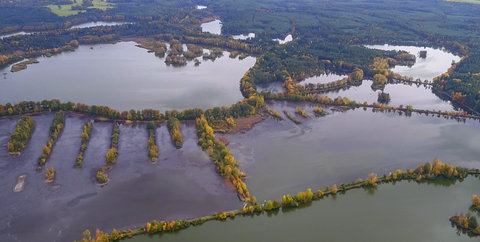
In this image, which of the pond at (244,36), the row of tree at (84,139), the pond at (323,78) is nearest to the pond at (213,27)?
the pond at (244,36)

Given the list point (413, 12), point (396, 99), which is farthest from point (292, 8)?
point (396, 99)

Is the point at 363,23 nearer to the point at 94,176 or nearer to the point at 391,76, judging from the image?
the point at 391,76

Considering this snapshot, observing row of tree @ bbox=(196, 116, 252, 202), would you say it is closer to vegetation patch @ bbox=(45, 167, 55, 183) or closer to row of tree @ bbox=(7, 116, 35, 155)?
vegetation patch @ bbox=(45, 167, 55, 183)

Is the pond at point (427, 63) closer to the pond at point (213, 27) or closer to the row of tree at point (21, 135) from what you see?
the pond at point (213, 27)

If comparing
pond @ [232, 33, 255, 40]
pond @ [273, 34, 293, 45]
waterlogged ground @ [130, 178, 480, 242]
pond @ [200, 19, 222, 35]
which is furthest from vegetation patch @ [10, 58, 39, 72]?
waterlogged ground @ [130, 178, 480, 242]

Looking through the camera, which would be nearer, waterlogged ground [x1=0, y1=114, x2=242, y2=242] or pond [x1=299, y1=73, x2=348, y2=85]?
waterlogged ground [x1=0, y1=114, x2=242, y2=242]

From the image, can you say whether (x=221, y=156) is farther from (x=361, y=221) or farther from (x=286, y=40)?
(x=286, y=40)

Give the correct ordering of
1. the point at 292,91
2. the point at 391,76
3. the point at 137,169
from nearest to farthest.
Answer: the point at 137,169 < the point at 292,91 < the point at 391,76
